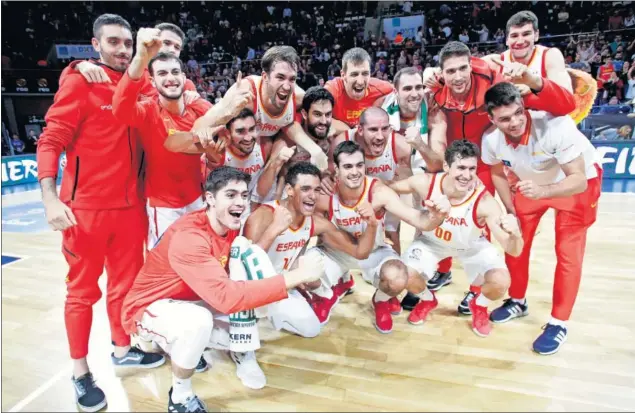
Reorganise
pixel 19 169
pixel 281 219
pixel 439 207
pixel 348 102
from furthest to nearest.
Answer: pixel 19 169 → pixel 348 102 → pixel 281 219 → pixel 439 207

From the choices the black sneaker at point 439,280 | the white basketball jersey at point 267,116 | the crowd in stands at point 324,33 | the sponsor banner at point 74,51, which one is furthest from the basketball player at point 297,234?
the sponsor banner at point 74,51

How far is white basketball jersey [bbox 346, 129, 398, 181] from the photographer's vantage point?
3.56 meters

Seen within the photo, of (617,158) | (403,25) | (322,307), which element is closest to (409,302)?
(322,307)

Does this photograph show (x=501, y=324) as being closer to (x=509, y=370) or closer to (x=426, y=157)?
(x=509, y=370)

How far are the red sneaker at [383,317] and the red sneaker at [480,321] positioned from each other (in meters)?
0.60

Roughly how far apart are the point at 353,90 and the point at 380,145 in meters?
0.59

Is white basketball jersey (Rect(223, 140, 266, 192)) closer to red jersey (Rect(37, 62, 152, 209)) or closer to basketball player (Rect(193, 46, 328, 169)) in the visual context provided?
basketball player (Rect(193, 46, 328, 169))

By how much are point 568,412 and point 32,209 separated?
869 centimetres

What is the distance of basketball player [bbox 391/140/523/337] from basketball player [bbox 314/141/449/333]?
0.15 meters

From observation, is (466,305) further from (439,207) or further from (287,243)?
Result: (287,243)

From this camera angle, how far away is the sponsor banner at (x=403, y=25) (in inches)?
580

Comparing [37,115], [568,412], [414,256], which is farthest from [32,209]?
[37,115]

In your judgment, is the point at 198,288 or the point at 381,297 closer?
the point at 198,288

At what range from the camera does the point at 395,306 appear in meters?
3.37
